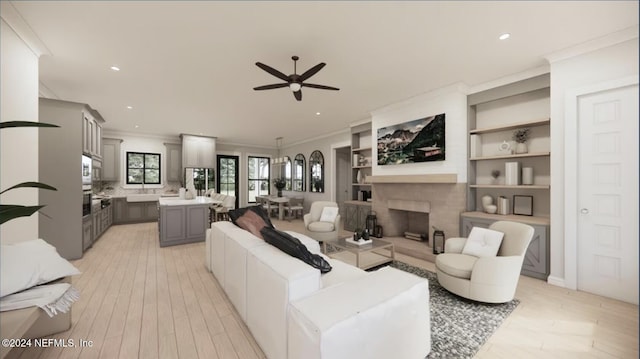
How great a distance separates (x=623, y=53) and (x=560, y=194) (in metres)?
1.60

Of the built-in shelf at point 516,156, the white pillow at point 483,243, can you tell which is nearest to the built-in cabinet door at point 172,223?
the white pillow at point 483,243

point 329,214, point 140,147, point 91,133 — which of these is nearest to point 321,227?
point 329,214

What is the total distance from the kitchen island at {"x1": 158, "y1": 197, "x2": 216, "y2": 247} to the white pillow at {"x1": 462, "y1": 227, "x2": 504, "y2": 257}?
187 inches

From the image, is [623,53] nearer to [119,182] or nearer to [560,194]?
[560,194]

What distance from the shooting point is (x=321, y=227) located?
183 inches

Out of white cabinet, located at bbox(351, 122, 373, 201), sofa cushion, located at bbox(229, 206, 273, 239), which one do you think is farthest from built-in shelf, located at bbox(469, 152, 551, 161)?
sofa cushion, located at bbox(229, 206, 273, 239)

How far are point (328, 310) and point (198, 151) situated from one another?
7767 mm

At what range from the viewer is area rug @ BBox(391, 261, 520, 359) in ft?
6.38

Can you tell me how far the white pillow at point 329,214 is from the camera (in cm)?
491

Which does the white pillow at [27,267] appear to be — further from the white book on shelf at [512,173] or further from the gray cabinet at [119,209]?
the gray cabinet at [119,209]

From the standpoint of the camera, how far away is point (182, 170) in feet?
25.8

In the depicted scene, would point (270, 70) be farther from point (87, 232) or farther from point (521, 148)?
point (87, 232)

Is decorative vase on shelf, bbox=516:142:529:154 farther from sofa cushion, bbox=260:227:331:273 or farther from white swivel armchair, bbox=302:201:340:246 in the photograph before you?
sofa cushion, bbox=260:227:331:273

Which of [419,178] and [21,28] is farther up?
[21,28]
